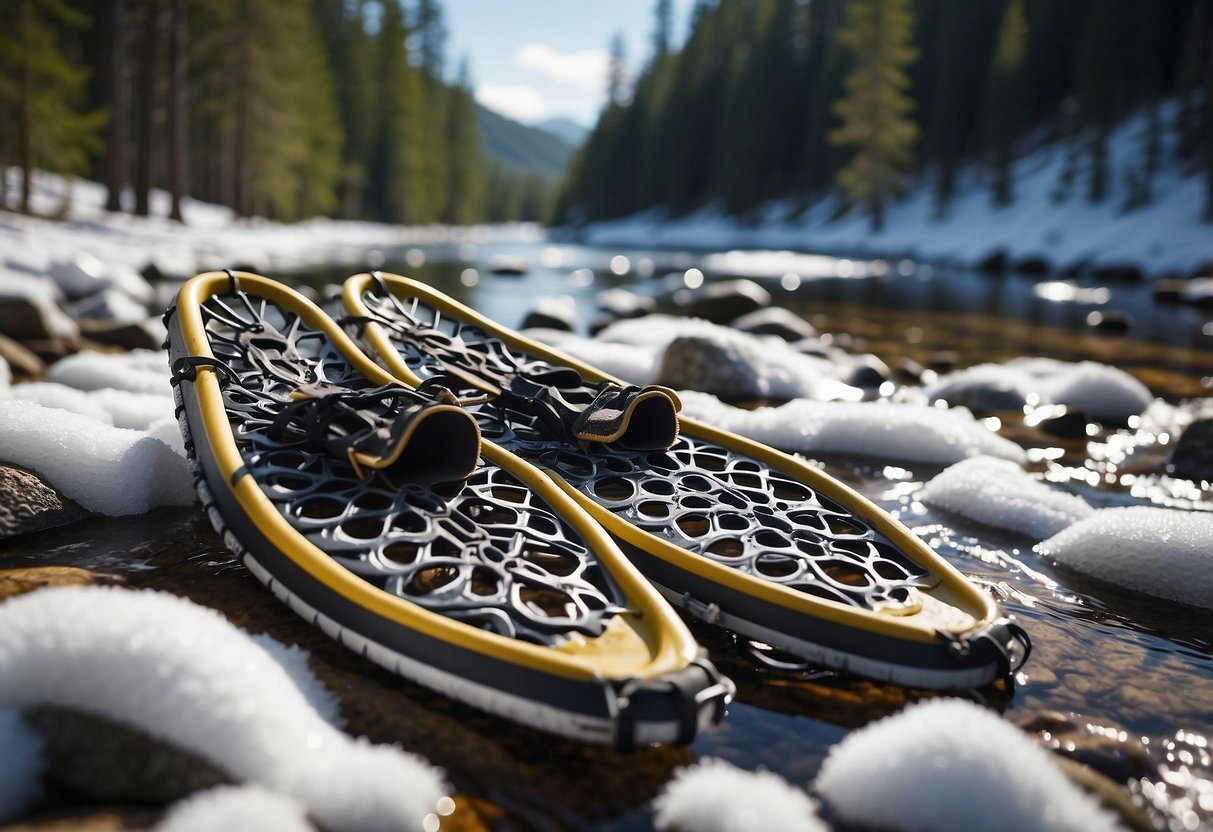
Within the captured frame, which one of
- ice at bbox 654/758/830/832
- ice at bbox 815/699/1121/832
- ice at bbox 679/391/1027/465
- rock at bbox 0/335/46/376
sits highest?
ice at bbox 679/391/1027/465

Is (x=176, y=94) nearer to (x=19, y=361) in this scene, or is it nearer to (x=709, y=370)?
(x=19, y=361)

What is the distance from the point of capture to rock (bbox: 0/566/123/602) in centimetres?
254

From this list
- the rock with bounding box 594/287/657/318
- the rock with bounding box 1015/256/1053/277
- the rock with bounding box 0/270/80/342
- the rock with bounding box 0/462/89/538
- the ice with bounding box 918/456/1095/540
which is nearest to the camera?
the rock with bounding box 0/462/89/538

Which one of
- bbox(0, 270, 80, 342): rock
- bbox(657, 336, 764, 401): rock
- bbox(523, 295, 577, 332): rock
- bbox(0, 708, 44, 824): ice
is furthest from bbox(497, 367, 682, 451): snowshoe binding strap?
bbox(523, 295, 577, 332): rock

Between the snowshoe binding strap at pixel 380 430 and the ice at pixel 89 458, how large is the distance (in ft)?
2.67

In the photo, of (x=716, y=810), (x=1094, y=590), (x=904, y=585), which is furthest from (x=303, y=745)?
(x=1094, y=590)

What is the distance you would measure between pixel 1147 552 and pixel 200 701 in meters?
3.13

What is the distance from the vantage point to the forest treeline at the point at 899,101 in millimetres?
30531

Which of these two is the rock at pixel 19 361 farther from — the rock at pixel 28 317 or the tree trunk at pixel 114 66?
the tree trunk at pixel 114 66

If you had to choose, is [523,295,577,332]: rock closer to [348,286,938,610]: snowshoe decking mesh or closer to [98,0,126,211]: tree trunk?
[348,286,938,610]: snowshoe decking mesh

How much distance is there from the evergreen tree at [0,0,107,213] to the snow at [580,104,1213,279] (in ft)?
50.6

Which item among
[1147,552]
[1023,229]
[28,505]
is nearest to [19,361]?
[28,505]

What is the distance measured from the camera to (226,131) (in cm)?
2909

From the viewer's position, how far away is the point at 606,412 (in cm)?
327
